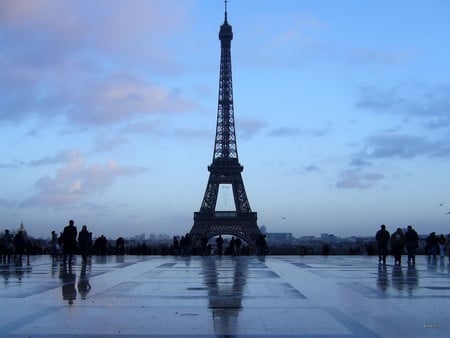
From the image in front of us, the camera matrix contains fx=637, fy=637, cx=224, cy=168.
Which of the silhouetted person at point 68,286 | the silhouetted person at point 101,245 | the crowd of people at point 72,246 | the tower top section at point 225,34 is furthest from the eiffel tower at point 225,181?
the silhouetted person at point 68,286

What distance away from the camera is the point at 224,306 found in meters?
10.5

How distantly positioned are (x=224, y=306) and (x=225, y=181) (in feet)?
252

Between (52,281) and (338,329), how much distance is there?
8.87 meters

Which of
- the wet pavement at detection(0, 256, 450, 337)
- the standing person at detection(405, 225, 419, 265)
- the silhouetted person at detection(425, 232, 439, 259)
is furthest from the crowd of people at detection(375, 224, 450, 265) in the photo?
the wet pavement at detection(0, 256, 450, 337)

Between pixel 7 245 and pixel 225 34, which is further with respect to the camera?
pixel 225 34

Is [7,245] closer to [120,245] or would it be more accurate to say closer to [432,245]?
[120,245]

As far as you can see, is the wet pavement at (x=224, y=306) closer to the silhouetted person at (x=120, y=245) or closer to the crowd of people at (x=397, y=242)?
the crowd of people at (x=397, y=242)

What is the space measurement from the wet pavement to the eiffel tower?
2579 inches

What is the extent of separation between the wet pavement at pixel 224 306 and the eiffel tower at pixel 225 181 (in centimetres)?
6550

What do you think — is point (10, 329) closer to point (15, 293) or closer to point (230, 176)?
point (15, 293)

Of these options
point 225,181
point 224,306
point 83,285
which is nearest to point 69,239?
point 83,285

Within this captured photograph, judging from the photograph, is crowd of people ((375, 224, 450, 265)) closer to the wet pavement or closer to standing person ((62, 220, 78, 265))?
the wet pavement

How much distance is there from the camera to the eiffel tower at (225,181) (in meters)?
83.6

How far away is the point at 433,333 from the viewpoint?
8125 mm
